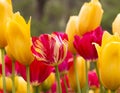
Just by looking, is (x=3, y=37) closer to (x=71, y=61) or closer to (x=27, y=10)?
(x=71, y=61)

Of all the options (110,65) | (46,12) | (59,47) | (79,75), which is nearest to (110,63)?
(110,65)

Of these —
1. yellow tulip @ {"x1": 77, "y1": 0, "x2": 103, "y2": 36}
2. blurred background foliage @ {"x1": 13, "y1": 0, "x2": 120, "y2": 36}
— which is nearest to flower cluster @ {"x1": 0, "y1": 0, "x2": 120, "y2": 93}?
yellow tulip @ {"x1": 77, "y1": 0, "x2": 103, "y2": 36}

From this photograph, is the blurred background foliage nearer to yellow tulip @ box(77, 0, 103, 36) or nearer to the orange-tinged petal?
yellow tulip @ box(77, 0, 103, 36)

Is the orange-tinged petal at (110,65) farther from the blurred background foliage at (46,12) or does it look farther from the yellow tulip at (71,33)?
the blurred background foliage at (46,12)

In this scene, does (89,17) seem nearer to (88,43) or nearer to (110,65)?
(88,43)

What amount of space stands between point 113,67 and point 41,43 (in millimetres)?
133

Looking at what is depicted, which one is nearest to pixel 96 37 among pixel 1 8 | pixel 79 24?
pixel 79 24

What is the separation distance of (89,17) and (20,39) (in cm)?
16

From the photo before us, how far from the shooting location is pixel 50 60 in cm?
82

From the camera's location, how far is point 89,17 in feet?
3.00

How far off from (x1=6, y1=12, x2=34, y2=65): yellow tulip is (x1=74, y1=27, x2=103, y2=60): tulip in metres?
0.09

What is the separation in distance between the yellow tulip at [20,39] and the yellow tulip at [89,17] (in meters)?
0.13

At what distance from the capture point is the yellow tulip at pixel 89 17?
91cm

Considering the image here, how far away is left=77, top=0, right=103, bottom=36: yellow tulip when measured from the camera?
35.7 inches
